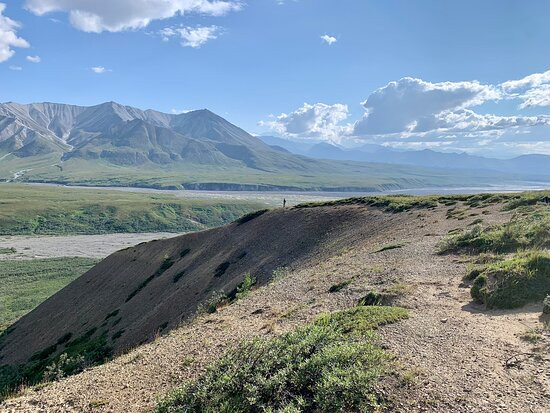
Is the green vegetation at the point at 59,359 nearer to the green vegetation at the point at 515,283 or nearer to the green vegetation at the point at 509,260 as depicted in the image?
the green vegetation at the point at 515,283

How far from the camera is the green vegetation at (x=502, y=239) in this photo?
86.2ft

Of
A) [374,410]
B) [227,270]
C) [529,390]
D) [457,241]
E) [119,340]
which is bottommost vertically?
[119,340]

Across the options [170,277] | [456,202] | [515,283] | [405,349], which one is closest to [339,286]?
[515,283]

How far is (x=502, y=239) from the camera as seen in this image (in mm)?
27703

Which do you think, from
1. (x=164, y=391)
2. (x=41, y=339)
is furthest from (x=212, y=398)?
(x=41, y=339)

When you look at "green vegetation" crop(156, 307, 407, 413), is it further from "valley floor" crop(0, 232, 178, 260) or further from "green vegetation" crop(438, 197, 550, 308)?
"valley floor" crop(0, 232, 178, 260)

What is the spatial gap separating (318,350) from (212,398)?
382 centimetres

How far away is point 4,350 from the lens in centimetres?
5156

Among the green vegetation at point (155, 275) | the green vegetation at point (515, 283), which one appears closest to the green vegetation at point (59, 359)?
the green vegetation at point (155, 275)

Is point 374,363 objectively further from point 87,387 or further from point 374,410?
point 87,387

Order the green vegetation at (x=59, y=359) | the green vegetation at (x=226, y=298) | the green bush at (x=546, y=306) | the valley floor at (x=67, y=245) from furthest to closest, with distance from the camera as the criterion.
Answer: the valley floor at (x=67, y=245)
the green vegetation at (x=59, y=359)
the green vegetation at (x=226, y=298)
the green bush at (x=546, y=306)

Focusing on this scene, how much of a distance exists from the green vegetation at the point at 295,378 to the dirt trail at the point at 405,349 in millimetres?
950

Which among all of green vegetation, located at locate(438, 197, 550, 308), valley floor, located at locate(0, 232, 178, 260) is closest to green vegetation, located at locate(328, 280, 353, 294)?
green vegetation, located at locate(438, 197, 550, 308)

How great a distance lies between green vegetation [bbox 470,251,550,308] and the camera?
17.9m
